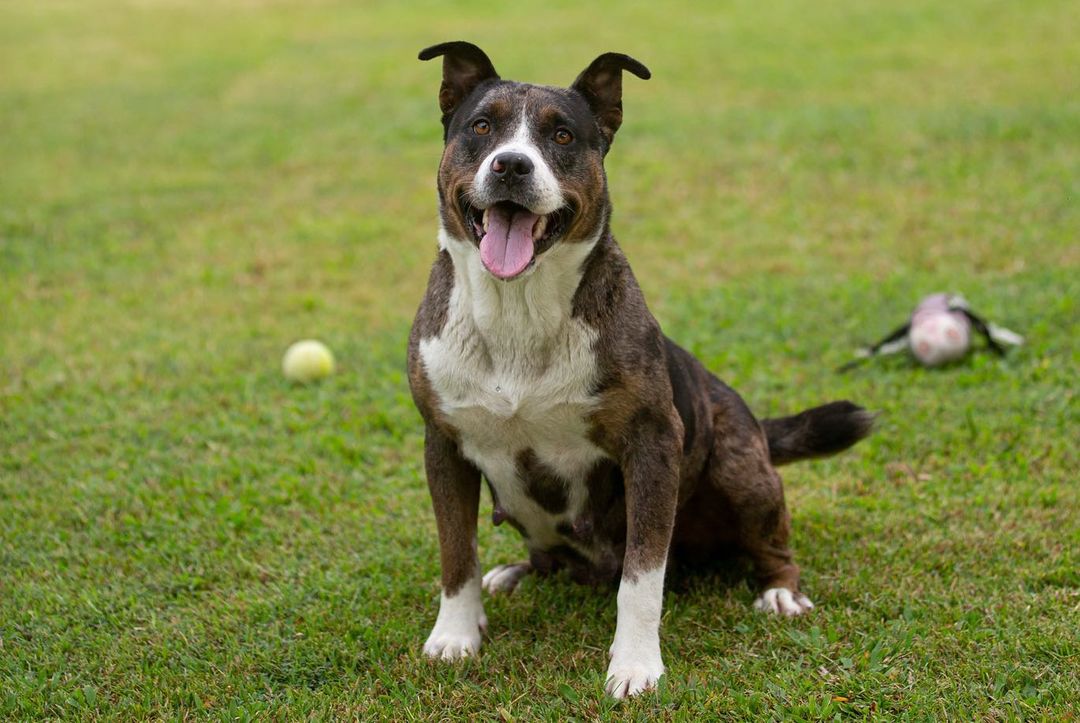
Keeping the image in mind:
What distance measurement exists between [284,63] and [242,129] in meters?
3.26

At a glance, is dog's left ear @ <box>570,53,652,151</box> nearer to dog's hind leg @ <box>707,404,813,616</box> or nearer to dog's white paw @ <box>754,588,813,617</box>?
dog's hind leg @ <box>707,404,813,616</box>

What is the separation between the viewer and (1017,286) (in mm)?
7500

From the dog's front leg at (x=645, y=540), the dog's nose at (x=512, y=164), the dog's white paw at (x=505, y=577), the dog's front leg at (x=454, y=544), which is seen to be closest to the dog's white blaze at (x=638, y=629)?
the dog's front leg at (x=645, y=540)

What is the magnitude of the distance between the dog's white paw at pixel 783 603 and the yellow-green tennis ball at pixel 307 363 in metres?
3.38

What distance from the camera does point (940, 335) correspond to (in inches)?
252

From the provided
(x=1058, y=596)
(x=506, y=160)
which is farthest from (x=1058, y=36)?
(x=506, y=160)

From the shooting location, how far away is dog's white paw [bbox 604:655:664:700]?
3.66m

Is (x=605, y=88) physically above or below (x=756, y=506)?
above

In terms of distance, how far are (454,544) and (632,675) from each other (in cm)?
74

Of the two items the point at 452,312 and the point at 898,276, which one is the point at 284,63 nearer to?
the point at 898,276

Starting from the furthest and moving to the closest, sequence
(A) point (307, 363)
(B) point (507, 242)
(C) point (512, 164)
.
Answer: (A) point (307, 363) → (B) point (507, 242) → (C) point (512, 164)

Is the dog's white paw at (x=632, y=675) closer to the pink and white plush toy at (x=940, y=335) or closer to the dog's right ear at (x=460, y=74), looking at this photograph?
the dog's right ear at (x=460, y=74)

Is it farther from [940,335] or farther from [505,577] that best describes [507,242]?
[940,335]

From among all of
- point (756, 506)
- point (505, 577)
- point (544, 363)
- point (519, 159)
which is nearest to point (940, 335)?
point (756, 506)
